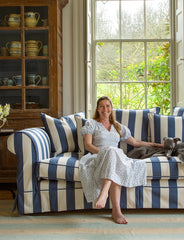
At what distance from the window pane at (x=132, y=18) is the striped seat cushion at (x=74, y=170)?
8.11ft

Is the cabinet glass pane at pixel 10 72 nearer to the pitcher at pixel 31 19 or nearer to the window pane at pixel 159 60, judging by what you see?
the pitcher at pixel 31 19

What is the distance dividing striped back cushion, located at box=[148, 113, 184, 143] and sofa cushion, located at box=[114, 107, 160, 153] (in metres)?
0.09

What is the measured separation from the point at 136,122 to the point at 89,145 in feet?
2.15

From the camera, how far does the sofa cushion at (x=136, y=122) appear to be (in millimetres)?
3283

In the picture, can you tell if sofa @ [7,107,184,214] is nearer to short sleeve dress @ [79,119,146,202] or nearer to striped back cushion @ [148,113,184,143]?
short sleeve dress @ [79,119,146,202]

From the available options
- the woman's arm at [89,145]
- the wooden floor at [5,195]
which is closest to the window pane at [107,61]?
the woman's arm at [89,145]

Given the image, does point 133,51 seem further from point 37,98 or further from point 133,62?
point 37,98

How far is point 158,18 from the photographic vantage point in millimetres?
4578

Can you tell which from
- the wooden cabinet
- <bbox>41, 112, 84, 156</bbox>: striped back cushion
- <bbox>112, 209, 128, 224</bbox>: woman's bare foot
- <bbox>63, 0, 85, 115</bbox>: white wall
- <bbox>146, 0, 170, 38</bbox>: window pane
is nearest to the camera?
<bbox>112, 209, 128, 224</bbox>: woman's bare foot

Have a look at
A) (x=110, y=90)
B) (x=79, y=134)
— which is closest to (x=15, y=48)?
(x=110, y=90)

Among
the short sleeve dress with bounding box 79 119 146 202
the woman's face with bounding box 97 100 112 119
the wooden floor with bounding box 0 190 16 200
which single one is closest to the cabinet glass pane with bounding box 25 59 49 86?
the woman's face with bounding box 97 100 112 119

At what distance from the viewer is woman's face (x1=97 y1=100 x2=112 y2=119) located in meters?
3.02

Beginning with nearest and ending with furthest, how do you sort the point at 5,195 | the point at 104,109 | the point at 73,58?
the point at 104,109, the point at 5,195, the point at 73,58

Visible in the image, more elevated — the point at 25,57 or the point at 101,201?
the point at 25,57
